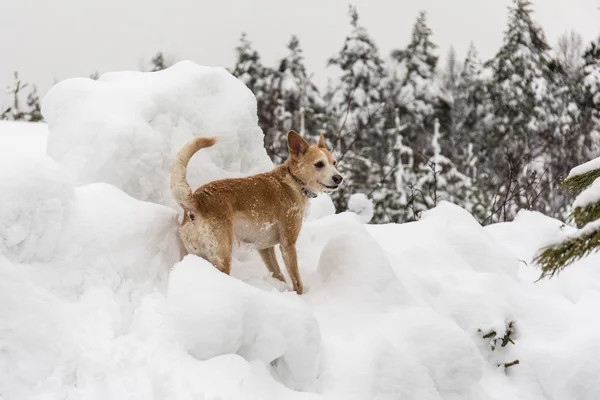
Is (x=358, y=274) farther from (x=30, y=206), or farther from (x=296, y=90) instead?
(x=296, y=90)

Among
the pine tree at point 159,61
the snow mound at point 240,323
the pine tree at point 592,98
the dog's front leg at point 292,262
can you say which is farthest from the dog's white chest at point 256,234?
the pine tree at point 159,61

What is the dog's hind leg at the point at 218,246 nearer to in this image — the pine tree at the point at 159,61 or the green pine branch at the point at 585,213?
the green pine branch at the point at 585,213

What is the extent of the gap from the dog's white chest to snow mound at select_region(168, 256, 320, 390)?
0.71 metres

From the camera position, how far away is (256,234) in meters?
4.21

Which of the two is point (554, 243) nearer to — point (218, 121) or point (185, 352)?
point (185, 352)

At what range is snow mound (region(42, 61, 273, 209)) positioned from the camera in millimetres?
4469

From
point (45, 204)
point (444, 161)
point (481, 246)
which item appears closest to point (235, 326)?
point (45, 204)

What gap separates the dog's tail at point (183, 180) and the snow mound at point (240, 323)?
50 centimetres

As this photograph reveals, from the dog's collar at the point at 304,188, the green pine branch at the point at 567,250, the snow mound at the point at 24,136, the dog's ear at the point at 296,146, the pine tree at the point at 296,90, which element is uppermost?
the green pine branch at the point at 567,250

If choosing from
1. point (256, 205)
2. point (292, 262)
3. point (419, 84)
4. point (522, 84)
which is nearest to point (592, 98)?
point (522, 84)

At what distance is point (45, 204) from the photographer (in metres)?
3.27

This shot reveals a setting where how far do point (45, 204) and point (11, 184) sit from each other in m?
0.25

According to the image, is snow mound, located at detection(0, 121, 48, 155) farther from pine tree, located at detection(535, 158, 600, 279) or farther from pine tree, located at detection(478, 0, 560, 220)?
pine tree, located at detection(478, 0, 560, 220)

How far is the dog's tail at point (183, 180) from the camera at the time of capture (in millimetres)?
3723
